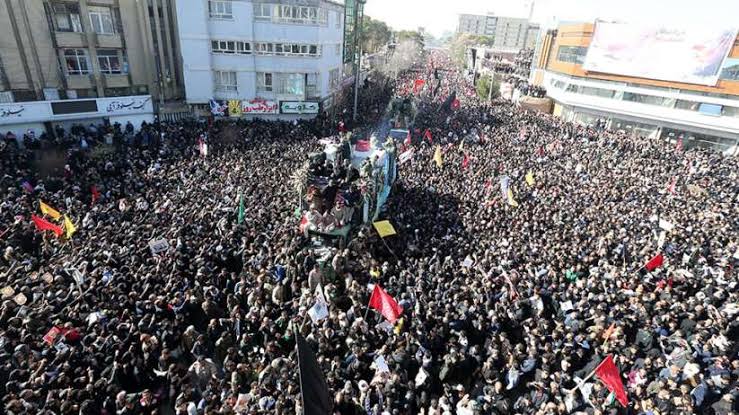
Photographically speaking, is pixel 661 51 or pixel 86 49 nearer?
pixel 86 49

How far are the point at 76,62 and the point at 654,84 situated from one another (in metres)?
43.1

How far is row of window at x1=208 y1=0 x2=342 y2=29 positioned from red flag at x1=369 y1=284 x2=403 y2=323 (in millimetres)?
25491

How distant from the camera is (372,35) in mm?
81062

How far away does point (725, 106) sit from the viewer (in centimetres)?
3084

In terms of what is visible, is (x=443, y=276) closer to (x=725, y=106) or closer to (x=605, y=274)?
(x=605, y=274)

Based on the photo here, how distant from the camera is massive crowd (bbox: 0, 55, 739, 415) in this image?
296 inches

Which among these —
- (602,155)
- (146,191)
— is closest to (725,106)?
(602,155)

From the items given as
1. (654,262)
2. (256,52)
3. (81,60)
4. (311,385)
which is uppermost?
(256,52)

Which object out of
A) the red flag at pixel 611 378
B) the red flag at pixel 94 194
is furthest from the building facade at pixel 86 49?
the red flag at pixel 611 378

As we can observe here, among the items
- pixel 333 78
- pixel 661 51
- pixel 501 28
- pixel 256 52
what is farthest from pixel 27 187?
pixel 501 28

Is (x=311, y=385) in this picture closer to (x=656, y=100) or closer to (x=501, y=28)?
(x=656, y=100)

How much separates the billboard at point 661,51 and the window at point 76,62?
1590 inches

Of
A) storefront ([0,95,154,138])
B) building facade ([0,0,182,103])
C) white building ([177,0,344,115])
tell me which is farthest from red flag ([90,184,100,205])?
white building ([177,0,344,115])

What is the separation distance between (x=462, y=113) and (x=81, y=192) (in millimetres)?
29291
